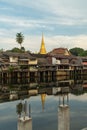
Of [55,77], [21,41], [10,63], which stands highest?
[21,41]

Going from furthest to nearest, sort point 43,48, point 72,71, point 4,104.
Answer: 1. point 43,48
2. point 72,71
3. point 4,104

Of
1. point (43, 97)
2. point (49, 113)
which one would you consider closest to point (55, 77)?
point (43, 97)

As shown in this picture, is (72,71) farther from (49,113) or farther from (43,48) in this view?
(49,113)

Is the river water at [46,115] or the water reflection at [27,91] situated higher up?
the river water at [46,115]

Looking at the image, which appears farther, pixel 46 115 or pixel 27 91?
pixel 27 91

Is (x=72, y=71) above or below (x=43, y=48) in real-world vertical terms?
below

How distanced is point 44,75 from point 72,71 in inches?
424

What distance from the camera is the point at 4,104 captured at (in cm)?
2989

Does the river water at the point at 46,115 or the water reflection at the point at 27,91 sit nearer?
the river water at the point at 46,115

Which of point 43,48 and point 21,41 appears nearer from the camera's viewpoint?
point 21,41

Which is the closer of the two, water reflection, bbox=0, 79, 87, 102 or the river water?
the river water

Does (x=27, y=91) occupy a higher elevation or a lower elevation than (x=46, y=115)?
lower

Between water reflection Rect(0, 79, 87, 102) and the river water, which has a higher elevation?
the river water

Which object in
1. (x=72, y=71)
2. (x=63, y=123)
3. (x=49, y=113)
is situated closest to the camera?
(x=63, y=123)
